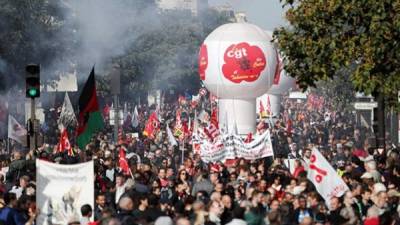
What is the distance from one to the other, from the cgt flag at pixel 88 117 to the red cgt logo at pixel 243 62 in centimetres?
1074

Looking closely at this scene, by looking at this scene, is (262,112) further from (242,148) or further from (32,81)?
(32,81)

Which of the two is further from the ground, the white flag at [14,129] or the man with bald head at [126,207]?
the white flag at [14,129]

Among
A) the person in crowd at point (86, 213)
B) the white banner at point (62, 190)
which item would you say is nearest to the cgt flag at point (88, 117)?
the white banner at point (62, 190)

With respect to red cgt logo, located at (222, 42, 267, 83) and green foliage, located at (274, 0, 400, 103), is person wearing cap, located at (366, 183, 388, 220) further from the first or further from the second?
red cgt logo, located at (222, 42, 267, 83)

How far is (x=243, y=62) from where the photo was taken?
38188 millimetres

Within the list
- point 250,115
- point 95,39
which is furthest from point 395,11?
point 95,39

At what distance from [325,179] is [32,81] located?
9.13 m

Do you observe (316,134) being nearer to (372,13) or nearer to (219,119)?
(219,119)

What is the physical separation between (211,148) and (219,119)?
8507mm

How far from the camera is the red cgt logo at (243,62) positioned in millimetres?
38125

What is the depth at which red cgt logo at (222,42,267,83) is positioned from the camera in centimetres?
3812

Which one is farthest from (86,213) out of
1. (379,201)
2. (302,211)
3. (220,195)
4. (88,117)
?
(88,117)

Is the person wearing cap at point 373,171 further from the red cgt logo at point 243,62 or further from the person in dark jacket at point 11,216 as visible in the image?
the red cgt logo at point 243,62

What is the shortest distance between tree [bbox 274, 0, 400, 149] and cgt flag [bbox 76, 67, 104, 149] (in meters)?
3.65
